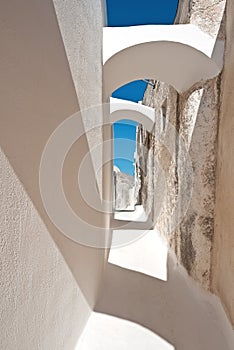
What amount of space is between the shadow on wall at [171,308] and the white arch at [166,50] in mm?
2231

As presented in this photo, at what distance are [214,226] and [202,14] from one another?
2172 millimetres

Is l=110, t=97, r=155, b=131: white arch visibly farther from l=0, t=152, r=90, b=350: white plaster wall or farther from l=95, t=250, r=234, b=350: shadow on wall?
l=0, t=152, r=90, b=350: white plaster wall

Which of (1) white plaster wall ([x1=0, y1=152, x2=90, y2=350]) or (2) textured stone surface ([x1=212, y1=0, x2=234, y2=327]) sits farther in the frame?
(2) textured stone surface ([x1=212, y1=0, x2=234, y2=327])

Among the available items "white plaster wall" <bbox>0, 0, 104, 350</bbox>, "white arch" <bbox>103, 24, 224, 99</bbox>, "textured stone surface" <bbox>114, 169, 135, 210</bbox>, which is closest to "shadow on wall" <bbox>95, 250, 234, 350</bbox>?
"white plaster wall" <bbox>0, 0, 104, 350</bbox>

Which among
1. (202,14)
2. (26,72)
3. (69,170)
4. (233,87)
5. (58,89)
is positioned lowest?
(69,170)

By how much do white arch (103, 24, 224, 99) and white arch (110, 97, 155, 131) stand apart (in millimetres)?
2175

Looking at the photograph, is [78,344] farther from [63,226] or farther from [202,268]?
[202,268]

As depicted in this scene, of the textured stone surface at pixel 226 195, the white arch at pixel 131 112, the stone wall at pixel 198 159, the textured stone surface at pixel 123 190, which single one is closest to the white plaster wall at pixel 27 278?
the textured stone surface at pixel 226 195

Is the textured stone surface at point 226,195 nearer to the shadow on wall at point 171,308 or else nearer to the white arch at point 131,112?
the shadow on wall at point 171,308

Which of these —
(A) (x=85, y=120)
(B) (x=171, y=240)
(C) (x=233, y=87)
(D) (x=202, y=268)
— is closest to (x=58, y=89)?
(A) (x=85, y=120)

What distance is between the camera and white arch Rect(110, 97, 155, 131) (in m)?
5.09

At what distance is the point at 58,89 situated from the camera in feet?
4.25

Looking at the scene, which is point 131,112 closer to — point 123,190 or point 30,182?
point 30,182

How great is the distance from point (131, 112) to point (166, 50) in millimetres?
2809
